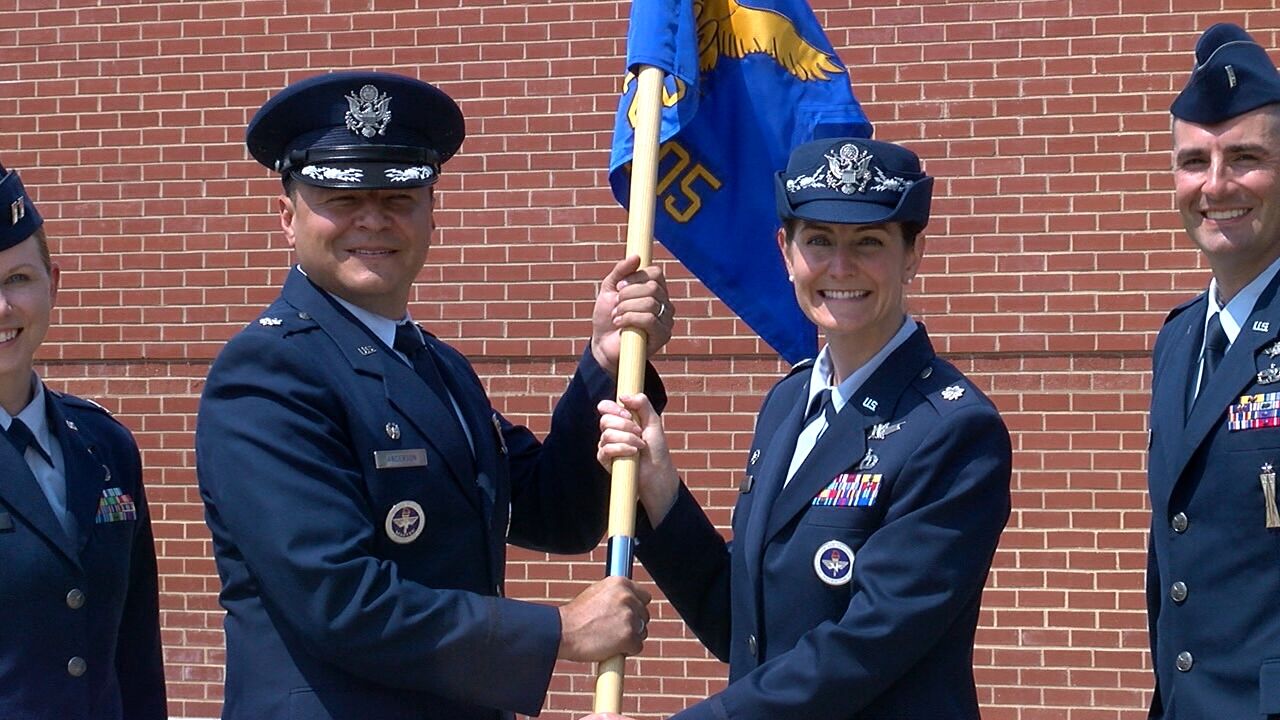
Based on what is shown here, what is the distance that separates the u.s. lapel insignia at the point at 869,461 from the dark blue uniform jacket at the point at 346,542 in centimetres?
69

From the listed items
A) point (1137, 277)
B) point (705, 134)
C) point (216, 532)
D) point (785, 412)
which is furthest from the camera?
point (1137, 277)

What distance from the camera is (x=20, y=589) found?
3555mm

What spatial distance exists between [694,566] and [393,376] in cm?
80

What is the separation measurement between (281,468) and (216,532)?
30 centimetres

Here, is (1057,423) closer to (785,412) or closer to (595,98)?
(595,98)

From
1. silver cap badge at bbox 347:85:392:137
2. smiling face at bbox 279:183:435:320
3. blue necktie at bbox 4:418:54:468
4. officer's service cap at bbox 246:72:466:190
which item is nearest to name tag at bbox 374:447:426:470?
smiling face at bbox 279:183:435:320

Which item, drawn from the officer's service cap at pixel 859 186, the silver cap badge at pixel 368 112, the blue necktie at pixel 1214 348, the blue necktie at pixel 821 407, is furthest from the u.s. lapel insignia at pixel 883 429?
the silver cap badge at pixel 368 112

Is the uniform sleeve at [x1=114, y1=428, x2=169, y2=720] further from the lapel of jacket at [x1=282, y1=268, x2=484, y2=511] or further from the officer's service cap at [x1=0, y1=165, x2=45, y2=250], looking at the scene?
the lapel of jacket at [x1=282, y1=268, x2=484, y2=511]

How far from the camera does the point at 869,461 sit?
11.1 ft

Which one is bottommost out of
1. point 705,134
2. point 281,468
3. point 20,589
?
point 20,589

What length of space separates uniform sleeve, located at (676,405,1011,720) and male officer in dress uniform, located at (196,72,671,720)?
34 centimetres

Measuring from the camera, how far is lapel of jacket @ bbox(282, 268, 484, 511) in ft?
11.5

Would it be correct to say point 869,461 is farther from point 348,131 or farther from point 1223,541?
point 348,131

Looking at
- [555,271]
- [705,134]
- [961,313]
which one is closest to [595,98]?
[555,271]
